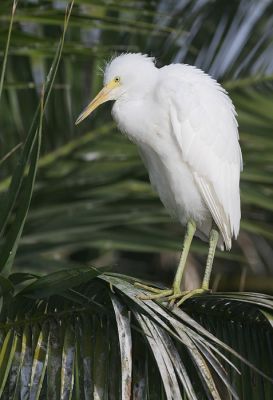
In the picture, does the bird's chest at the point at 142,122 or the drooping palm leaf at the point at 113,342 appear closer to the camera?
the drooping palm leaf at the point at 113,342

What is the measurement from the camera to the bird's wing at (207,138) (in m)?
3.43

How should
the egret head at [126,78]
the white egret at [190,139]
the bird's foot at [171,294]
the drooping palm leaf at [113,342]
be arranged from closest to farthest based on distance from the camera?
the drooping palm leaf at [113,342], the bird's foot at [171,294], the white egret at [190,139], the egret head at [126,78]

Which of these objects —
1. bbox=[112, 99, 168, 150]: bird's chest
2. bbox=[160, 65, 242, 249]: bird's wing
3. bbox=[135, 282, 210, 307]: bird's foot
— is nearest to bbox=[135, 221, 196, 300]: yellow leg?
bbox=[135, 282, 210, 307]: bird's foot

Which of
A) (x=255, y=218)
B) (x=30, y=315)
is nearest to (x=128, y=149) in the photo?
(x=255, y=218)

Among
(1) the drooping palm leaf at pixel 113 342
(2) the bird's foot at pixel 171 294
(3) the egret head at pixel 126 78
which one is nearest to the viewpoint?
(1) the drooping palm leaf at pixel 113 342

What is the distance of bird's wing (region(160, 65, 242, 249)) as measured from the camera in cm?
343

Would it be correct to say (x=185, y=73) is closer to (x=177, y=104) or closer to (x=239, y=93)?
(x=177, y=104)

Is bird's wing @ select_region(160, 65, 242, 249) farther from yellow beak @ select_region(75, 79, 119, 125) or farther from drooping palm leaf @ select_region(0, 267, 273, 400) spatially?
drooping palm leaf @ select_region(0, 267, 273, 400)

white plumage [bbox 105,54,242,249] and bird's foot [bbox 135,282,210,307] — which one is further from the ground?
white plumage [bbox 105,54,242,249]

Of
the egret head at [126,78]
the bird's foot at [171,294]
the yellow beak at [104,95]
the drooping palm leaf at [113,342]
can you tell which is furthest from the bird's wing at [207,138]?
the drooping palm leaf at [113,342]

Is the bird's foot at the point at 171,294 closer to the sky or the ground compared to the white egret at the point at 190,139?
closer to the ground

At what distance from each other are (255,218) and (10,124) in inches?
67.4

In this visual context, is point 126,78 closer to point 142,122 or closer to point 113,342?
point 142,122

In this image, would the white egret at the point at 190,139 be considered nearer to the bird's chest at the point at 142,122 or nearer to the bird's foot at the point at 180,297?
the bird's chest at the point at 142,122
